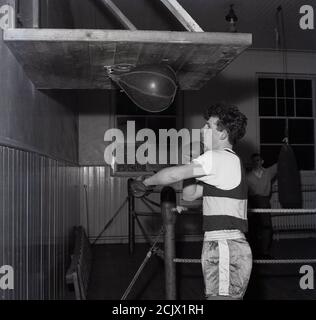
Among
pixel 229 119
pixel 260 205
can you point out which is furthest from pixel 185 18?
pixel 260 205

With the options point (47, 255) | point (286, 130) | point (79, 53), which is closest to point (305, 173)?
point (286, 130)

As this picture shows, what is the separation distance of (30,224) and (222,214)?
128 cm

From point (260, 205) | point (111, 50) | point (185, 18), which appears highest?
point (185, 18)

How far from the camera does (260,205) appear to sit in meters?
6.37

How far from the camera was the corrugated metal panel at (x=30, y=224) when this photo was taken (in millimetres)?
1955

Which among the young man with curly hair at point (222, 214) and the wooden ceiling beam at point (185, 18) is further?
the wooden ceiling beam at point (185, 18)

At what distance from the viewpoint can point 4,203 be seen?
190 centimetres

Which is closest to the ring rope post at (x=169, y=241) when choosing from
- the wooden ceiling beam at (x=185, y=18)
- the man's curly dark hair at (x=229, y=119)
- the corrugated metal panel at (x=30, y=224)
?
the man's curly dark hair at (x=229, y=119)

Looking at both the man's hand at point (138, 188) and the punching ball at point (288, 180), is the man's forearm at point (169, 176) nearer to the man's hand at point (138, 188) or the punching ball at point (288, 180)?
the man's hand at point (138, 188)

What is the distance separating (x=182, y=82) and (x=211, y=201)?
142cm

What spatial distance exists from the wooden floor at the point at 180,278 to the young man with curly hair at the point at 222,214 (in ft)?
7.13

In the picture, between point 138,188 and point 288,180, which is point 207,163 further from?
point 288,180

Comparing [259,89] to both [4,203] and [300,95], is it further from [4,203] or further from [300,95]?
[4,203]

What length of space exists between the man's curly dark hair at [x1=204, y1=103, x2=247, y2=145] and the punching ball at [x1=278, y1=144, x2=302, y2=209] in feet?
16.7
